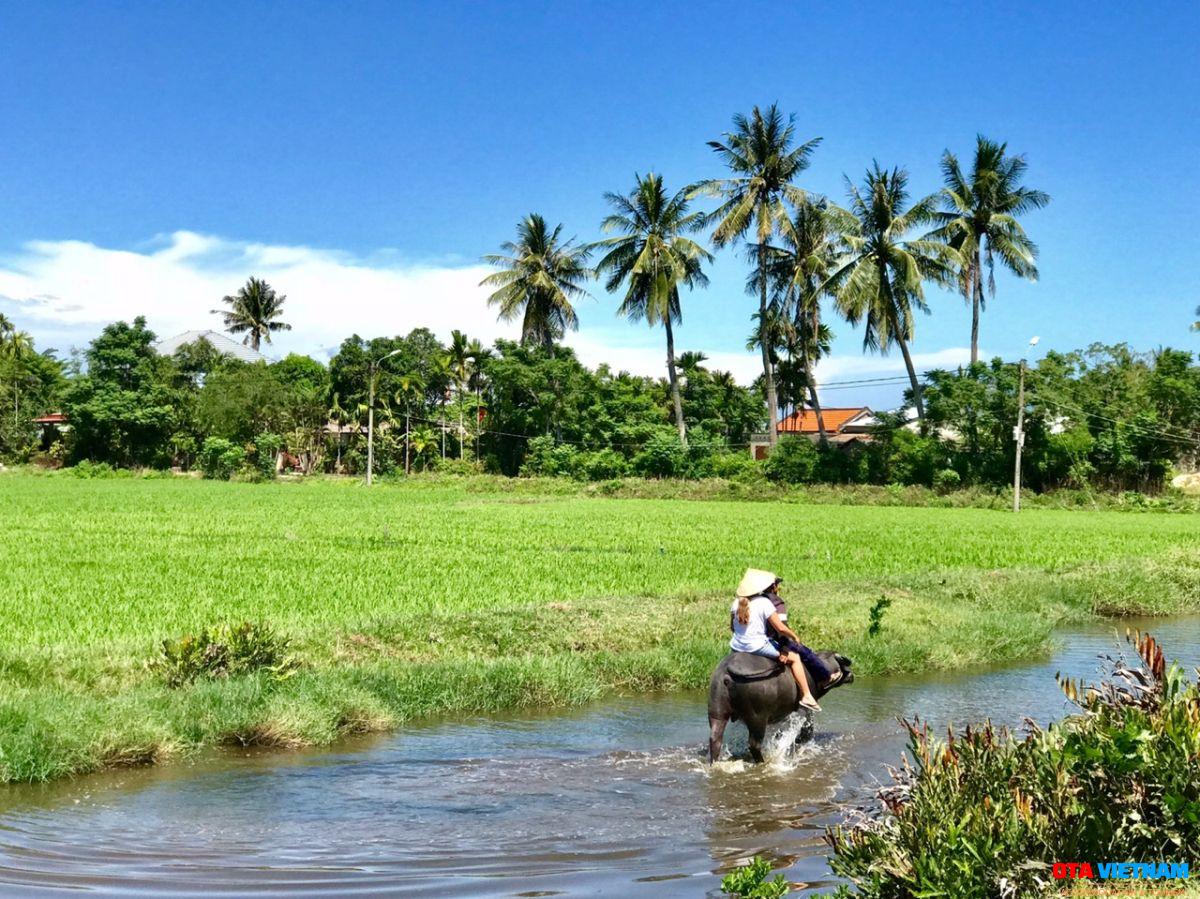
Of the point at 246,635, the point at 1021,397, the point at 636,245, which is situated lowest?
the point at 246,635

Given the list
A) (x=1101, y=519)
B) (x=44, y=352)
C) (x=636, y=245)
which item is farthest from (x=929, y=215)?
(x=44, y=352)

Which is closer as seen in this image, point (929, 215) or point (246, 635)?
point (246, 635)

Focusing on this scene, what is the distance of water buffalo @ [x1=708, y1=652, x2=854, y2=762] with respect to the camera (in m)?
7.42

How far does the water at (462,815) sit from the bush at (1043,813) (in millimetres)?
1372

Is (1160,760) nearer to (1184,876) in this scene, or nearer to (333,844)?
(1184,876)

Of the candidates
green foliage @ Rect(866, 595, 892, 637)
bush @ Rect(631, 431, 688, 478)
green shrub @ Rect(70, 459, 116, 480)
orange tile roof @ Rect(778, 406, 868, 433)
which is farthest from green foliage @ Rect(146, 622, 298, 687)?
orange tile roof @ Rect(778, 406, 868, 433)

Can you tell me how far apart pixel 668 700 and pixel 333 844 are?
16.4ft

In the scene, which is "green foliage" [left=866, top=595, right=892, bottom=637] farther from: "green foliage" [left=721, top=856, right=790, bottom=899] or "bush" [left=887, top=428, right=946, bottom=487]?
"bush" [left=887, top=428, right=946, bottom=487]

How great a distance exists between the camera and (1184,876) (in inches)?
149

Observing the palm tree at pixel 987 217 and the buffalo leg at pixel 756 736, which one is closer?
the buffalo leg at pixel 756 736

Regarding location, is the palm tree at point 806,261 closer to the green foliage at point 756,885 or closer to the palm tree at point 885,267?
the palm tree at point 885,267

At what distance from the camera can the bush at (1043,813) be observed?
12.5ft

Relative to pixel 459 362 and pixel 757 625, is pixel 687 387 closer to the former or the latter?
pixel 459 362

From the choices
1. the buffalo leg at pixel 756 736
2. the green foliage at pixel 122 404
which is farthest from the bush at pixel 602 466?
the buffalo leg at pixel 756 736
